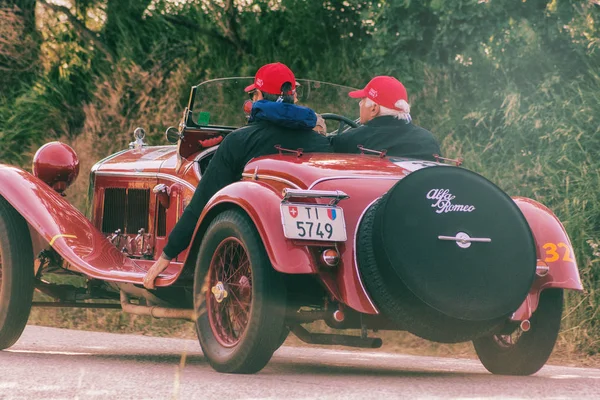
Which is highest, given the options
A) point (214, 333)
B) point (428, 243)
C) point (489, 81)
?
point (489, 81)

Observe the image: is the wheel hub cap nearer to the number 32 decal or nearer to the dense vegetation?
the number 32 decal

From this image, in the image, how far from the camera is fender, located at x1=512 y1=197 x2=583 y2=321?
19.0 ft

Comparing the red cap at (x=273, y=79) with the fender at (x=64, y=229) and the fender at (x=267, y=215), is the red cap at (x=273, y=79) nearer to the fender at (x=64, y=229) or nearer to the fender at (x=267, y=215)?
the fender at (x=267, y=215)

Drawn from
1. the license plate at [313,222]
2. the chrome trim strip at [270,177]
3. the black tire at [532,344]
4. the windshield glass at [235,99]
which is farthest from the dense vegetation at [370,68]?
the license plate at [313,222]

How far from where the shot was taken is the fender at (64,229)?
7035 millimetres

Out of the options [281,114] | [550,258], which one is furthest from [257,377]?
[550,258]

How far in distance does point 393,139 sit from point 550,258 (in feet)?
3.99

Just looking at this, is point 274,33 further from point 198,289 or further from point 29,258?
point 198,289

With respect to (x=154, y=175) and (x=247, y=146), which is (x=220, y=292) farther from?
(x=154, y=175)

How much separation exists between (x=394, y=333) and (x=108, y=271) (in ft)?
10.4

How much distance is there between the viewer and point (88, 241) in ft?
24.0

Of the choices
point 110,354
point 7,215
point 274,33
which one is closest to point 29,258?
point 7,215

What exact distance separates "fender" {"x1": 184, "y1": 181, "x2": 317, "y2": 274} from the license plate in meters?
0.07

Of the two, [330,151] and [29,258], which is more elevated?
[330,151]
